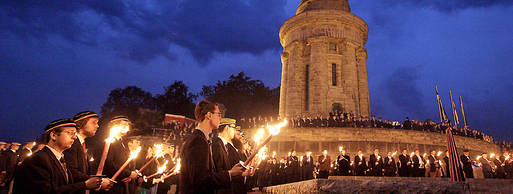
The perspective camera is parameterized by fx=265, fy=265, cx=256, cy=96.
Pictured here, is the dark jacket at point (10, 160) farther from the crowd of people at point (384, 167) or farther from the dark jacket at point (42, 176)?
the crowd of people at point (384, 167)

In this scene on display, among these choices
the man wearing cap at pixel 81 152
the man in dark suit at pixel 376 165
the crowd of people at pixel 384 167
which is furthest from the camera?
the man in dark suit at pixel 376 165

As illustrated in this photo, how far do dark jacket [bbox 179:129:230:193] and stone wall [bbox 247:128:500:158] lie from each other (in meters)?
17.5

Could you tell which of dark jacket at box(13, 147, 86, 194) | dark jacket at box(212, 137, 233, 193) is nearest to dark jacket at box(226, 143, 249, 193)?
dark jacket at box(212, 137, 233, 193)

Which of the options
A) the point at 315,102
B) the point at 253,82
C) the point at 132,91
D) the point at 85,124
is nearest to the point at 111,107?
the point at 132,91

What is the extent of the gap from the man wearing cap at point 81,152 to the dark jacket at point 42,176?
0.40 metres

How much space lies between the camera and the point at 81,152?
354cm

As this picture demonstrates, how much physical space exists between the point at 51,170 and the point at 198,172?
155 centimetres

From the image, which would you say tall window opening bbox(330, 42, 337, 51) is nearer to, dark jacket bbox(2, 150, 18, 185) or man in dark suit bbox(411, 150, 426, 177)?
man in dark suit bbox(411, 150, 426, 177)

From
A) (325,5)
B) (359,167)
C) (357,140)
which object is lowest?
(359,167)

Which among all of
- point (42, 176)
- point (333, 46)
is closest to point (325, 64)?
point (333, 46)

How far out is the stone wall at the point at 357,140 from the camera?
19.0 m

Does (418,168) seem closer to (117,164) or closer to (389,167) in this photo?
(389,167)

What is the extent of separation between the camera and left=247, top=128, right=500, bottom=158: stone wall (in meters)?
19.0

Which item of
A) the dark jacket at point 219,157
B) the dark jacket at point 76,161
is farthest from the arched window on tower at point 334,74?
the dark jacket at point 76,161
